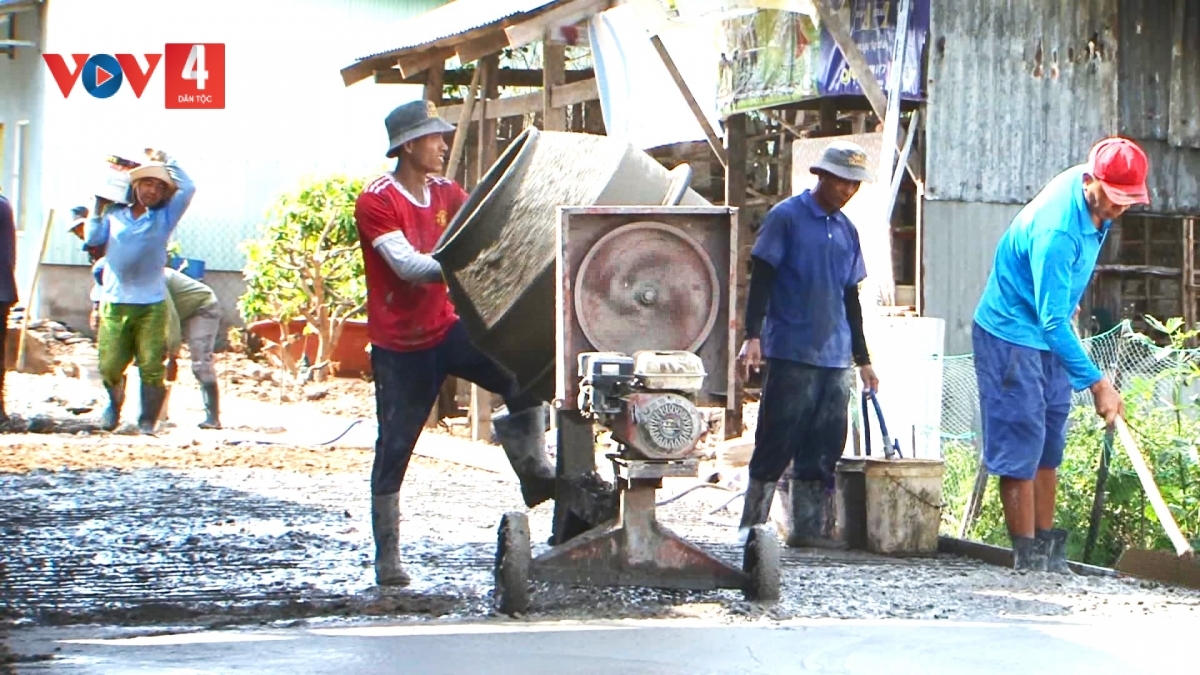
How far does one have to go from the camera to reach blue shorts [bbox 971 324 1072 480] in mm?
8039

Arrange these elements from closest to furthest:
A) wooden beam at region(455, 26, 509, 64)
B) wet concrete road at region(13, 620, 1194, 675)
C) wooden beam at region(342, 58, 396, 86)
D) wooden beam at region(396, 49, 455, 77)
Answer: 1. wet concrete road at region(13, 620, 1194, 675)
2. wooden beam at region(455, 26, 509, 64)
3. wooden beam at region(396, 49, 455, 77)
4. wooden beam at region(342, 58, 396, 86)

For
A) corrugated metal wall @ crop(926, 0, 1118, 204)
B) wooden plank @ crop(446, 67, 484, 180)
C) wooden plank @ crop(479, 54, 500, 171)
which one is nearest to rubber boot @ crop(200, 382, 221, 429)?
wooden plank @ crop(446, 67, 484, 180)

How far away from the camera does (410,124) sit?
7.37 metres

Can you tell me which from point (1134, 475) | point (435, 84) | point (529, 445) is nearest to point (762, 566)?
point (529, 445)

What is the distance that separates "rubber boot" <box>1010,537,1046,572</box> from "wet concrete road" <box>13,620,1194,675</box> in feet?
4.74

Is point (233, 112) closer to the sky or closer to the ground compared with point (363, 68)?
closer to the sky

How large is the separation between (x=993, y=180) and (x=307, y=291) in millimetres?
9807

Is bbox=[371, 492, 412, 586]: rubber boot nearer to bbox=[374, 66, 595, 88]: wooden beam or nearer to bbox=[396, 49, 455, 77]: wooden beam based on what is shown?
bbox=[396, 49, 455, 77]: wooden beam

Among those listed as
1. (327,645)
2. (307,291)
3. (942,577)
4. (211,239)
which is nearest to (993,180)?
(942,577)

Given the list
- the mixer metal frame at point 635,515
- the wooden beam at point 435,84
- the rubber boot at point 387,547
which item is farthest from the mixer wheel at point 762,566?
the wooden beam at point 435,84

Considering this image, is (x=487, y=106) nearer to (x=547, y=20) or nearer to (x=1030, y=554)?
(x=547, y=20)

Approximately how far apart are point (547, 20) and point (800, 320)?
5988 millimetres

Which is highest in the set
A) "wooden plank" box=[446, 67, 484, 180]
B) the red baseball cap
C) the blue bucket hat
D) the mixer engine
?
"wooden plank" box=[446, 67, 484, 180]

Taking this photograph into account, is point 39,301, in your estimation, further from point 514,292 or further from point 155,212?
point 514,292
